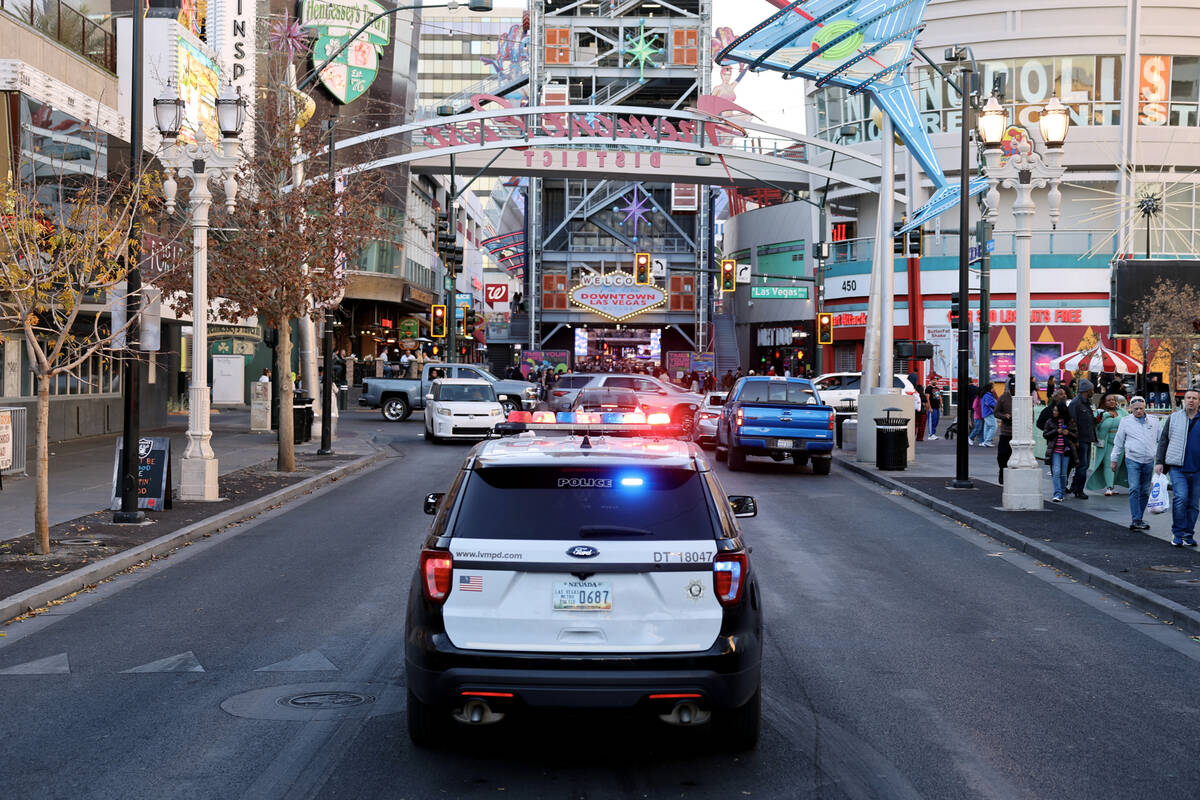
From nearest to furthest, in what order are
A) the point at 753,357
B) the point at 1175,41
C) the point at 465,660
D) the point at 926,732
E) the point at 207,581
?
the point at 465,660 → the point at 926,732 → the point at 207,581 → the point at 1175,41 → the point at 753,357

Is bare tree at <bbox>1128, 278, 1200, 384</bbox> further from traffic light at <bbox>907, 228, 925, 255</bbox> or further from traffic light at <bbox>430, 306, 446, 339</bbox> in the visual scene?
traffic light at <bbox>430, 306, 446, 339</bbox>

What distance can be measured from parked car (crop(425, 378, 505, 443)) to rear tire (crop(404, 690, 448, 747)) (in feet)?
83.5

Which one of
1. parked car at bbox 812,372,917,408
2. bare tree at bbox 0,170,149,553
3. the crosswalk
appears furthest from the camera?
parked car at bbox 812,372,917,408

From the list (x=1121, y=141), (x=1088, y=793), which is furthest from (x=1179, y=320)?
(x=1088, y=793)

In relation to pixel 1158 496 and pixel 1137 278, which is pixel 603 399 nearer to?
pixel 1158 496

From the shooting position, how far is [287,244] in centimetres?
2269

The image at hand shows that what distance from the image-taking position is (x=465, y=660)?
6.04m

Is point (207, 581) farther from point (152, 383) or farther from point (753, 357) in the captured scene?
point (753, 357)

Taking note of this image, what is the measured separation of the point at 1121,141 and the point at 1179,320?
12104 mm

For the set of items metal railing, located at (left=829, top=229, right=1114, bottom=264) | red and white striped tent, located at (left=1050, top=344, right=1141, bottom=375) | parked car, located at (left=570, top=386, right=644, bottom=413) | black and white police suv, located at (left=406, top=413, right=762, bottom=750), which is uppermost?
metal railing, located at (left=829, top=229, right=1114, bottom=264)

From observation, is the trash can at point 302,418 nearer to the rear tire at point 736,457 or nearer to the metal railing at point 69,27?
the metal railing at point 69,27

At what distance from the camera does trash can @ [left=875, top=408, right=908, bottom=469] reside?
25.7 meters

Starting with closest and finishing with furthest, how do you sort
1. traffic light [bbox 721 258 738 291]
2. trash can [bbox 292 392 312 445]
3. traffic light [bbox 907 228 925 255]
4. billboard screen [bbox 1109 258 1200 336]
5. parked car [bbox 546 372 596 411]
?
trash can [bbox 292 392 312 445] → traffic light [bbox 907 228 925 255] → parked car [bbox 546 372 596 411] → billboard screen [bbox 1109 258 1200 336] → traffic light [bbox 721 258 738 291]

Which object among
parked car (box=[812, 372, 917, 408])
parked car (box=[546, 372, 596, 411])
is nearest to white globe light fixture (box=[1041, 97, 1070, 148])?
parked car (box=[812, 372, 917, 408])
